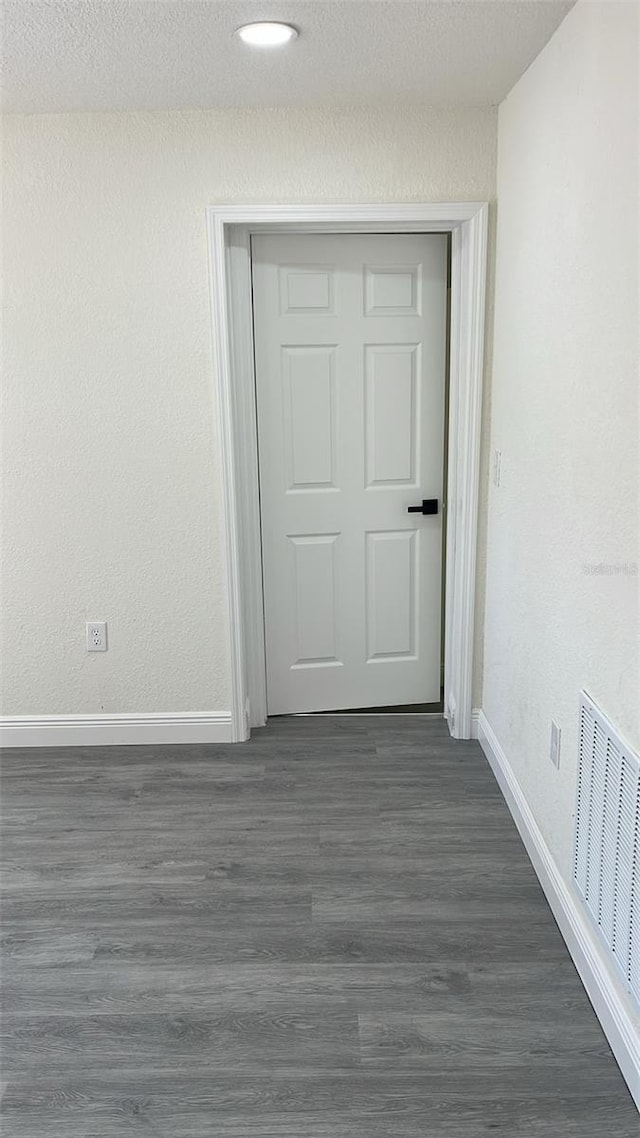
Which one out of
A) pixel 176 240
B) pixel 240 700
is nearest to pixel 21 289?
pixel 176 240

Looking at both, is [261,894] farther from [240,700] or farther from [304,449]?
[304,449]

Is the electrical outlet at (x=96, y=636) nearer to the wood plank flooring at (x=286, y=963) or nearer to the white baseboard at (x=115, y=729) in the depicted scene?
the white baseboard at (x=115, y=729)

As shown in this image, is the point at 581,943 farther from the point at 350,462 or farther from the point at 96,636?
the point at 96,636

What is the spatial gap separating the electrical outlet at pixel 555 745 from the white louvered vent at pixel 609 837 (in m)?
0.23

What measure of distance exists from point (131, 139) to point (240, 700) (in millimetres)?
2136

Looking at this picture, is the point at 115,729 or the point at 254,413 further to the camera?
the point at 115,729

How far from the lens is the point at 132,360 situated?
329cm

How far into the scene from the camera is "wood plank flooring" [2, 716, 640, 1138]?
1.86 m

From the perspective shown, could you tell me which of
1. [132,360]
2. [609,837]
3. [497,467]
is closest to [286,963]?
[609,837]

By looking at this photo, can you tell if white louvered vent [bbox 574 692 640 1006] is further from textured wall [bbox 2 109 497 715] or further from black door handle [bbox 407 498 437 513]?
black door handle [bbox 407 498 437 513]

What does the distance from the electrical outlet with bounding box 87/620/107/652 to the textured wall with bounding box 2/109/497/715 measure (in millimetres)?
32

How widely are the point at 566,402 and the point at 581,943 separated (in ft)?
4.51

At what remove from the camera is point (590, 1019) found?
2.06 meters

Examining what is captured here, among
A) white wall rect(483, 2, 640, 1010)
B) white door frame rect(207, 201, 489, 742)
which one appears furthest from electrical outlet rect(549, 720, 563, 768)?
white door frame rect(207, 201, 489, 742)
